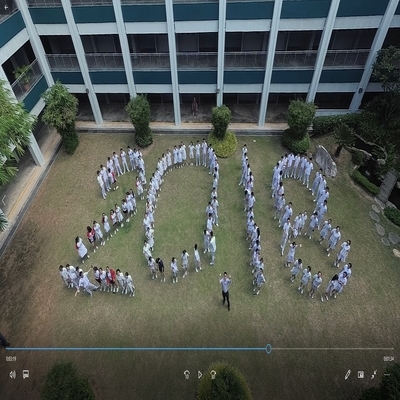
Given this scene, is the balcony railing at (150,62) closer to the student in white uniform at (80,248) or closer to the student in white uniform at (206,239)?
the student in white uniform at (206,239)

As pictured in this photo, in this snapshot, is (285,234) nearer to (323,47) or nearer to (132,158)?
(132,158)

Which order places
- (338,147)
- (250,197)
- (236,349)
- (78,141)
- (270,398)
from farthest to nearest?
(78,141), (338,147), (250,197), (236,349), (270,398)

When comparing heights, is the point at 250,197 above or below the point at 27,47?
below

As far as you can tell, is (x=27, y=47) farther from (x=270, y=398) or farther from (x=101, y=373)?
(x=270, y=398)

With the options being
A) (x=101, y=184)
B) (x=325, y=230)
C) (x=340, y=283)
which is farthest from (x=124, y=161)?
(x=340, y=283)

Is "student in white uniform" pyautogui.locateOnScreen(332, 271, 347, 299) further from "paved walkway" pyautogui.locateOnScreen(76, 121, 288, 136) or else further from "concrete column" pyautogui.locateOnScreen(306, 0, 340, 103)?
"concrete column" pyautogui.locateOnScreen(306, 0, 340, 103)

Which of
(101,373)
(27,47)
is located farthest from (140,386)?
(27,47)

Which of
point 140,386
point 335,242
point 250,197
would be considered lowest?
point 140,386

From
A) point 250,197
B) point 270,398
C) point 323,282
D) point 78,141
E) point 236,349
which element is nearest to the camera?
point 270,398
